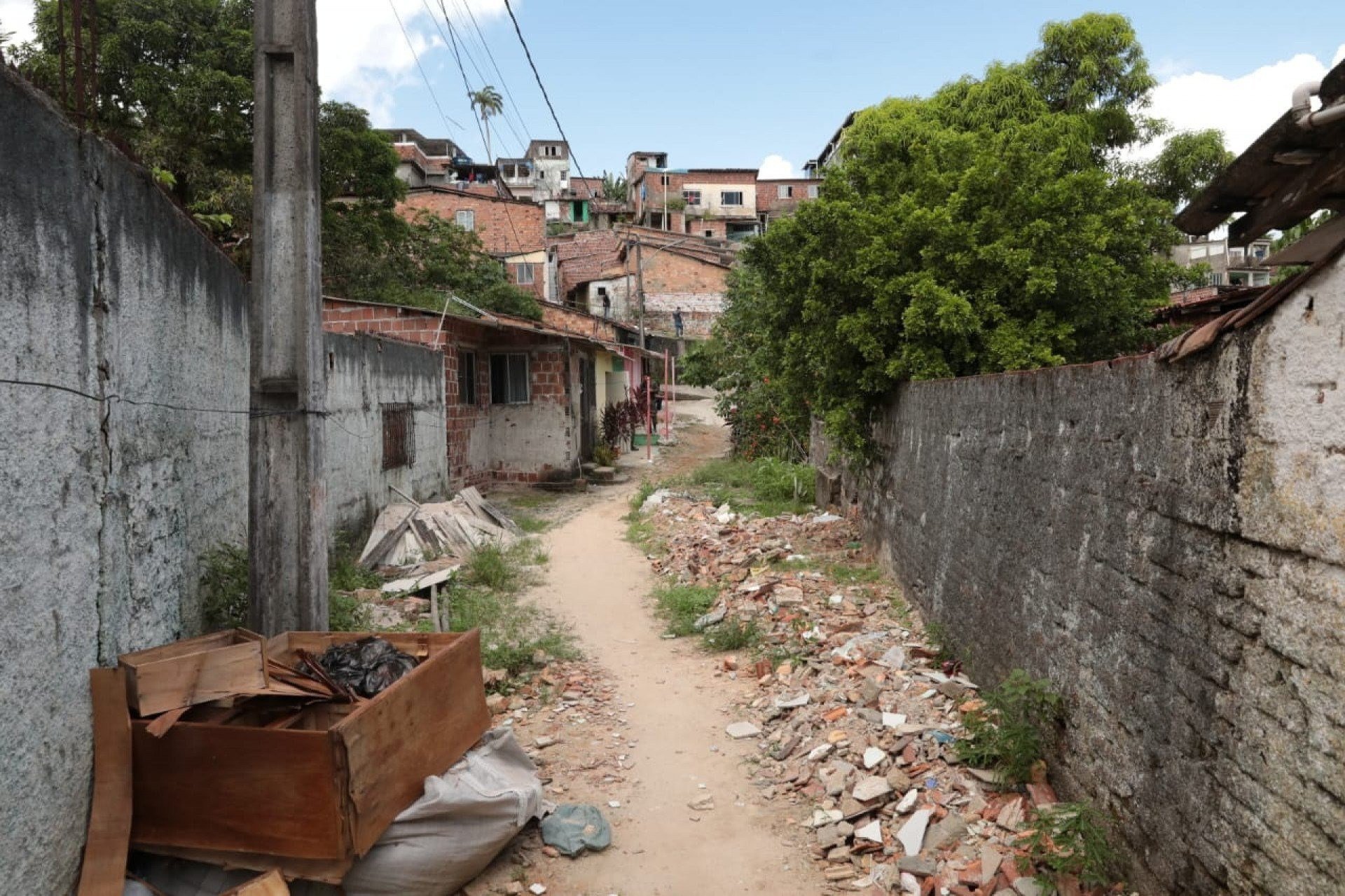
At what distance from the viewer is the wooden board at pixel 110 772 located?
3232 millimetres

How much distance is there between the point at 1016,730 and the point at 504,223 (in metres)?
36.5

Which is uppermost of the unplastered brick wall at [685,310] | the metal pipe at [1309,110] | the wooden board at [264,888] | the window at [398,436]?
the unplastered brick wall at [685,310]

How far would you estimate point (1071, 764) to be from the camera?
12.8 feet

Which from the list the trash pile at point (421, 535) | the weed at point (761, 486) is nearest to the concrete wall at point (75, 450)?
the trash pile at point (421, 535)

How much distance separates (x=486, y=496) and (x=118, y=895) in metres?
13.4

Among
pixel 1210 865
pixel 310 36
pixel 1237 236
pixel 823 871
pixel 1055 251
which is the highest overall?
pixel 310 36

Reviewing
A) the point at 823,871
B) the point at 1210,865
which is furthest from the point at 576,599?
the point at 1210,865

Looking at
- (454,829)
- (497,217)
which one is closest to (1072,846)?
(454,829)

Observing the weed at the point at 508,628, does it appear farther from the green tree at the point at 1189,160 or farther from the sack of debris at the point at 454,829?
the green tree at the point at 1189,160

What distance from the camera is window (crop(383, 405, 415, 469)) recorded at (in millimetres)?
11242

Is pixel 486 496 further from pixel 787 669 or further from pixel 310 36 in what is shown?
pixel 310 36

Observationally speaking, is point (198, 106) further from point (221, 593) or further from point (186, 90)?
point (221, 593)

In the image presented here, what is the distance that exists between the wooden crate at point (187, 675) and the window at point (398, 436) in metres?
7.75

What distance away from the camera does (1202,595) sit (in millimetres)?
2953
